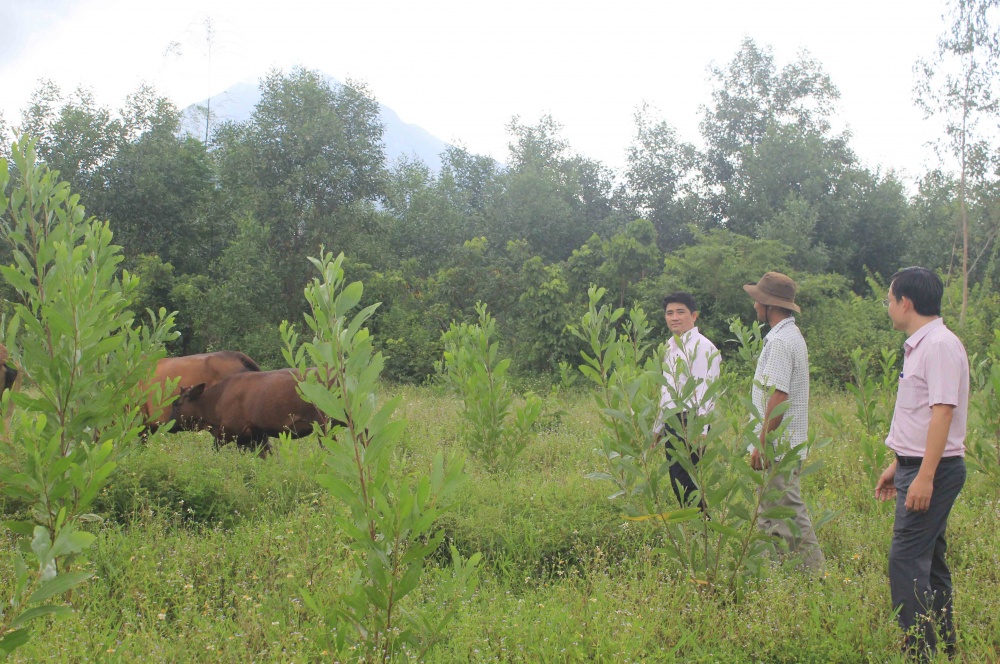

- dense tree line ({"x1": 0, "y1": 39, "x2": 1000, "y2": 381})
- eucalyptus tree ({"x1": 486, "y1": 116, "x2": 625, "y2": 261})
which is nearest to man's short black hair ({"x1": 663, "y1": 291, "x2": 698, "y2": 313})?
dense tree line ({"x1": 0, "y1": 39, "x2": 1000, "y2": 381})

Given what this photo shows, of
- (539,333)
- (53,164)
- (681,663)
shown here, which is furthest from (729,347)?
(53,164)

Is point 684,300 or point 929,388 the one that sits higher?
point 684,300

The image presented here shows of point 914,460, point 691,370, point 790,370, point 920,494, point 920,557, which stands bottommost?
point 920,557

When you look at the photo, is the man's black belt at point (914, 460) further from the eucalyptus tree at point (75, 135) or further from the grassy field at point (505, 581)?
the eucalyptus tree at point (75, 135)

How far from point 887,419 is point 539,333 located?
10.9 metres

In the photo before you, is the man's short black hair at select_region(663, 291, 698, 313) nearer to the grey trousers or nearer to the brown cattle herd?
the grey trousers

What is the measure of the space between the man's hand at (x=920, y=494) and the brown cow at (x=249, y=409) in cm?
546

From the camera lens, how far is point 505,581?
4.32 metres

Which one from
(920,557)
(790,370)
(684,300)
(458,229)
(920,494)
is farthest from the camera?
(458,229)

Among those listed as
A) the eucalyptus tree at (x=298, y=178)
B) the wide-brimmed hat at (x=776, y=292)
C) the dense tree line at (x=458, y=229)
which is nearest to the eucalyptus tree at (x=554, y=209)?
the dense tree line at (x=458, y=229)

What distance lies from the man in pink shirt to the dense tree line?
502 inches

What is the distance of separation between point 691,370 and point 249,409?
197 inches

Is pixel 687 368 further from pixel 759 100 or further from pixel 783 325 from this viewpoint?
pixel 759 100

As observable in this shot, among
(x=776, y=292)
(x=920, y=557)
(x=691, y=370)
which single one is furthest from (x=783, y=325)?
(x=920, y=557)
